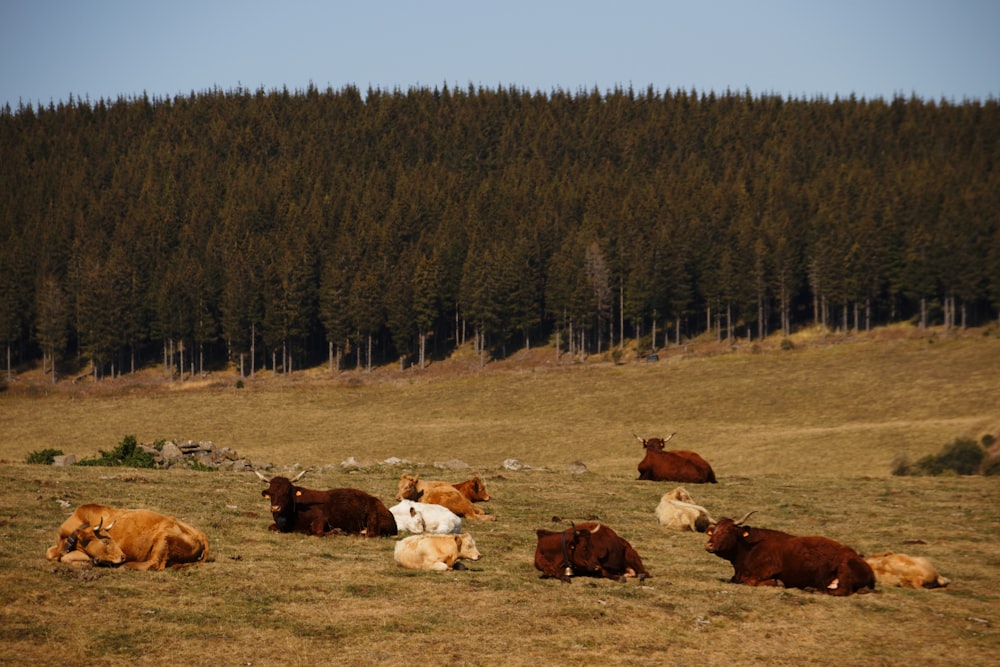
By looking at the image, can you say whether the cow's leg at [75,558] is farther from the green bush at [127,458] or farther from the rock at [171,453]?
the rock at [171,453]

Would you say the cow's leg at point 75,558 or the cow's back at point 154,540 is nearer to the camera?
the cow's leg at point 75,558

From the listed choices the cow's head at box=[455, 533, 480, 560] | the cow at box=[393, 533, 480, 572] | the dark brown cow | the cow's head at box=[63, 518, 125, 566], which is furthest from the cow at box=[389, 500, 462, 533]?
the cow's head at box=[63, 518, 125, 566]

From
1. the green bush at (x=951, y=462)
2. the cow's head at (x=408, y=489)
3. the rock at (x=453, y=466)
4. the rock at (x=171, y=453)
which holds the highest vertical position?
the cow's head at (x=408, y=489)

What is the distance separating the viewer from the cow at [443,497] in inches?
840

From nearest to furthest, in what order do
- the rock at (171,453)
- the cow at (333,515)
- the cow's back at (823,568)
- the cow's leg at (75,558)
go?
the cow's leg at (75,558) → the cow's back at (823,568) → the cow at (333,515) → the rock at (171,453)

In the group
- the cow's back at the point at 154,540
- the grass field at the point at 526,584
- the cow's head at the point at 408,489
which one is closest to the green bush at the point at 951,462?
the grass field at the point at 526,584

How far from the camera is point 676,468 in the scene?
30.7 meters

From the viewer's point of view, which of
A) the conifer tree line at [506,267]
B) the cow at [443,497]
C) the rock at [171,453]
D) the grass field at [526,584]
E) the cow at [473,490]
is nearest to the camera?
the grass field at [526,584]

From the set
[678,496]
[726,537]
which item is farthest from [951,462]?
[726,537]

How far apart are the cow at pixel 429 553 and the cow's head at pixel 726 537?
167 inches

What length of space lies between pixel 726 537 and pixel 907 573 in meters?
3.06

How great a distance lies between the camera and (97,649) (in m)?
11.0

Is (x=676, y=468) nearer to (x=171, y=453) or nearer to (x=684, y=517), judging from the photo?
(x=684, y=517)

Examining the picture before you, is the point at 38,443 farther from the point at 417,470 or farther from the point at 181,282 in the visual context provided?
the point at 181,282
